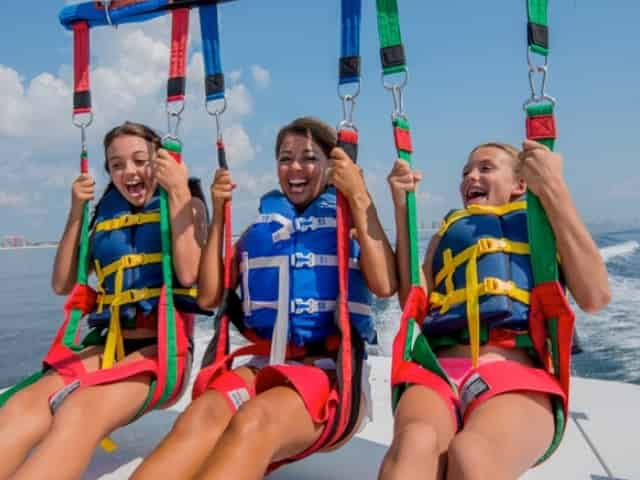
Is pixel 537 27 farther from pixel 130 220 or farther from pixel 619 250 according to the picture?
pixel 619 250

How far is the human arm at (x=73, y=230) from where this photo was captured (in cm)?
260

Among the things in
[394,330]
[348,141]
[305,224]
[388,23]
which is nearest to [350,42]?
[388,23]

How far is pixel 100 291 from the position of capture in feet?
8.56

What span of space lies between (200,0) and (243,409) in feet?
5.38

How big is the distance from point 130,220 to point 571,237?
5.74 feet

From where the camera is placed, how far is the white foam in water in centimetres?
1334

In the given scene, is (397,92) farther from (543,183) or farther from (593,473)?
(593,473)

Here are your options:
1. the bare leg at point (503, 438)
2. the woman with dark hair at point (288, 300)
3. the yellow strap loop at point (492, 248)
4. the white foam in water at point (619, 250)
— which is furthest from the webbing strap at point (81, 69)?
the white foam in water at point (619, 250)

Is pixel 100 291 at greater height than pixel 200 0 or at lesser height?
lesser

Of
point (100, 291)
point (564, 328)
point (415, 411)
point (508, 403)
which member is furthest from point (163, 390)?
point (564, 328)

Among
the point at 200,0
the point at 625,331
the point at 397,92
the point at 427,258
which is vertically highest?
the point at 200,0

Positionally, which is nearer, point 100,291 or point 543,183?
point 543,183

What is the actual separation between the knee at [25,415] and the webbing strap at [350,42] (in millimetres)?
1533

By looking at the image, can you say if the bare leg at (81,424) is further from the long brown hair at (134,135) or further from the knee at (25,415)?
the long brown hair at (134,135)
